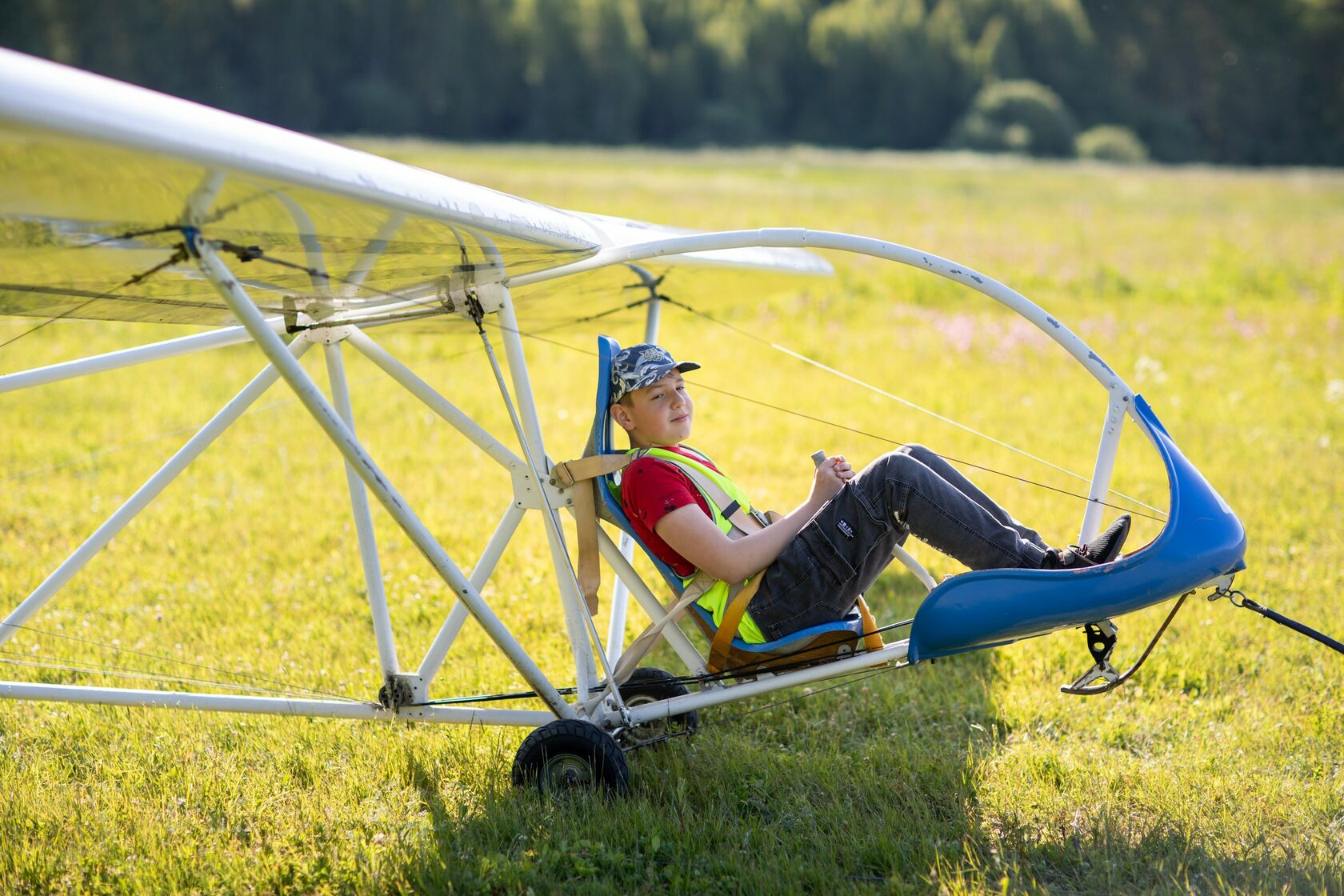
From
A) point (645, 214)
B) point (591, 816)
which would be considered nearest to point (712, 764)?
point (591, 816)

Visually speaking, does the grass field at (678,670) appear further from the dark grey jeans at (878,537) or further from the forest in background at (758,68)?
the forest in background at (758,68)

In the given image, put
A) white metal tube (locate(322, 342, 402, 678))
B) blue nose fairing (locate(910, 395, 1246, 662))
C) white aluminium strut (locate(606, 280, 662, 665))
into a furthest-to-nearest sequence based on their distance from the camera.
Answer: white aluminium strut (locate(606, 280, 662, 665)), white metal tube (locate(322, 342, 402, 678)), blue nose fairing (locate(910, 395, 1246, 662))

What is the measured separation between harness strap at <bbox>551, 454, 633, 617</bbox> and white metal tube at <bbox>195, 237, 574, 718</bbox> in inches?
15.4

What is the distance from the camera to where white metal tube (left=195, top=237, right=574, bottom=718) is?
10.0ft

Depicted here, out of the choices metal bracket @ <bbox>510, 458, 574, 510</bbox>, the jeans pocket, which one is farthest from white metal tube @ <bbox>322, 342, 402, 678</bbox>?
the jeans pocket

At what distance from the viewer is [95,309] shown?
4184 mm

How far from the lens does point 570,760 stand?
4.05 m

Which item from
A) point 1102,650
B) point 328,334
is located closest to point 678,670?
point 1102,650

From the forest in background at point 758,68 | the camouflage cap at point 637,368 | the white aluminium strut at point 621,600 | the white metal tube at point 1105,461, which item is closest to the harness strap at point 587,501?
the camouflage cap at point 637,368

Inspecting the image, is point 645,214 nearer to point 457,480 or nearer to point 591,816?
point 457,480

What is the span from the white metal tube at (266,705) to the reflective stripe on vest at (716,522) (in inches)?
28.6

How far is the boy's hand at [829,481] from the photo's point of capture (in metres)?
4.13

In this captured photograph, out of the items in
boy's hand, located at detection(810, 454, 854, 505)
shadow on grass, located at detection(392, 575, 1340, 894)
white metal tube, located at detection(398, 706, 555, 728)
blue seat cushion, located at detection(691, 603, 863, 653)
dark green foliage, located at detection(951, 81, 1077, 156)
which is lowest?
shadow on grass, located at detection(392, 575, 1340, 894)

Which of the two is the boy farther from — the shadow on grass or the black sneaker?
the shadow on grass
